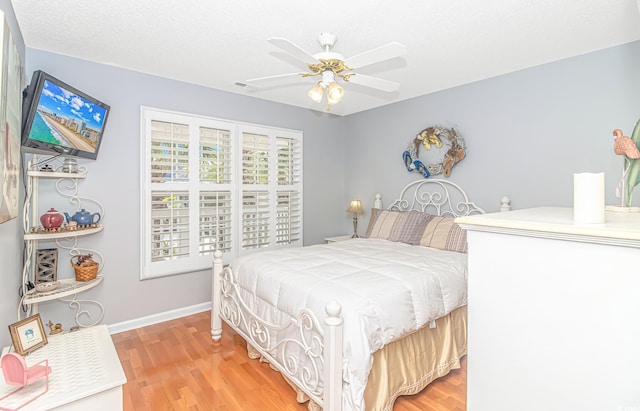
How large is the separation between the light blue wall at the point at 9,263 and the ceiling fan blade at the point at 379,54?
6.64 feet

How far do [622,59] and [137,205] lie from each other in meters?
4.53

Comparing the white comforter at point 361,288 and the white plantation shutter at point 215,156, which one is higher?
the white plantation shutter at point 215,156

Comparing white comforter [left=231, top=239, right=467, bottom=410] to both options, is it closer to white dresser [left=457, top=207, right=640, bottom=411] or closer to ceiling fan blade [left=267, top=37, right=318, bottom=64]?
white dresser [left=457, top=207, right=640, bottom=411]

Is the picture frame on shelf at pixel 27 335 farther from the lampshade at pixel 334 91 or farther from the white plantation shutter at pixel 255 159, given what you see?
the white plantation shutter at pixel 255 159

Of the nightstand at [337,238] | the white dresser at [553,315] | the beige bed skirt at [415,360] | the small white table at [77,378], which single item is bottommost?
the beige bed skirt at [415,360]

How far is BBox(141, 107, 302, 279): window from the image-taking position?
3.36m

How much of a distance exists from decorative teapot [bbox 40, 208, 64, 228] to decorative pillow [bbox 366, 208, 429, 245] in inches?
121

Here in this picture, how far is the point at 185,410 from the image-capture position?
2039 millimetres

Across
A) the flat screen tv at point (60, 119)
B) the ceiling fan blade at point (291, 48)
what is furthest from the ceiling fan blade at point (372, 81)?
the flat screen tv at point (60, 119)

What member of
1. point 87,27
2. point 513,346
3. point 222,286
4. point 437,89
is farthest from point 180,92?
point 513,346

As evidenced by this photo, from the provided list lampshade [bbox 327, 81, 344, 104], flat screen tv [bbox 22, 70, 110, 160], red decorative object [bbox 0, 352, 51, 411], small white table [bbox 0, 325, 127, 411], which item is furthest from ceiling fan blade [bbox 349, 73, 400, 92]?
red decorative object [bbox 0, 352, 51, 411]

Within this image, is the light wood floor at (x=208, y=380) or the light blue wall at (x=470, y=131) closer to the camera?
the light wood floor at (x=208, y=380)

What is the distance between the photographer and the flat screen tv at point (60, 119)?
91.6 inches

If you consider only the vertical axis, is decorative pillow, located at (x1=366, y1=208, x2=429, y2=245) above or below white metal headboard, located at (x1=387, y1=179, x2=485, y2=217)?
below
